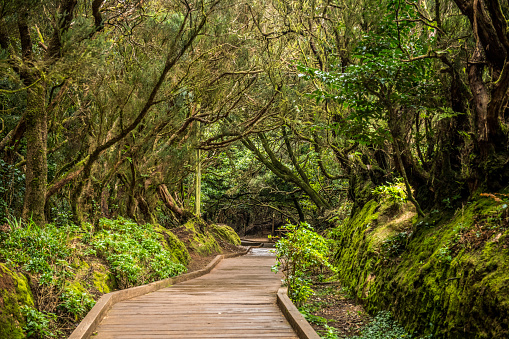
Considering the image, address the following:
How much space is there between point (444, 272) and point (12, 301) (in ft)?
14.3

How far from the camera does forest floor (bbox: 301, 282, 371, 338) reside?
559 centimetres

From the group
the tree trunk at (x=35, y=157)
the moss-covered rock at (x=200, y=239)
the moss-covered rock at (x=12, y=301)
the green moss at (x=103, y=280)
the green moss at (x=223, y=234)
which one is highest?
the tree trunk at (x=35, y=157)

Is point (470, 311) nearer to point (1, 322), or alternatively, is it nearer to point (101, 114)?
point (1, 322)

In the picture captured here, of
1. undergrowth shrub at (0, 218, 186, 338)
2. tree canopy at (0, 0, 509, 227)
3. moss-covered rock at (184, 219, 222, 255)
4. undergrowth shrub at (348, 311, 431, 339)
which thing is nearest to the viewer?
undergrowth shrub at (0, 218, 186, 338)

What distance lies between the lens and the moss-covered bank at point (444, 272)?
11.3ft

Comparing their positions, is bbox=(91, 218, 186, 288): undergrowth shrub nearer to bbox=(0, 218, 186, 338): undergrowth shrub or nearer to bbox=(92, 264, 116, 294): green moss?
bbox=(0, 218, 186, 338): undergrowth shrub

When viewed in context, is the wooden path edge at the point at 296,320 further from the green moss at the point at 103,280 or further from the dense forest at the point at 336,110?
the green moss at the point at 103,280

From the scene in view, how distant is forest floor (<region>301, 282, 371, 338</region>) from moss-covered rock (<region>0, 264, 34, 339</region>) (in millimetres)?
3257

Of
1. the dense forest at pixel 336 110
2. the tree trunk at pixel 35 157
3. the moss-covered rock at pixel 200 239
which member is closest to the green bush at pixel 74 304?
the dense forest at pixel 336 110

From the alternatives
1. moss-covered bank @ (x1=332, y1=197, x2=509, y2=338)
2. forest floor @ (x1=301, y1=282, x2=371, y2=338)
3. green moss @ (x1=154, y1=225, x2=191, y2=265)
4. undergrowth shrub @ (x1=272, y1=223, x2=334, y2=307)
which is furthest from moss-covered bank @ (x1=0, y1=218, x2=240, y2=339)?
moss-covered bank @ (x1=332, y1=197, x2=509, y2=338)

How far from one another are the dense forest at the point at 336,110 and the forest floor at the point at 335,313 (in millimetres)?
359

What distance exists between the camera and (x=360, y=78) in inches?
202

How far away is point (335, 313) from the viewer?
21.7ft

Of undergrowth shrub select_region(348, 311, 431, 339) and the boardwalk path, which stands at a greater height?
the boardwalk path
